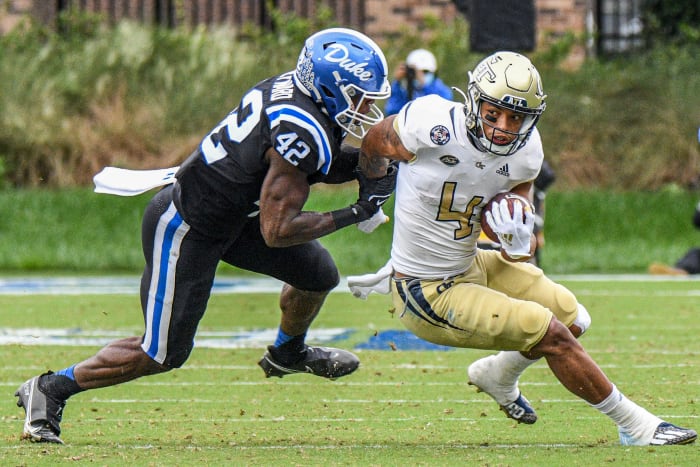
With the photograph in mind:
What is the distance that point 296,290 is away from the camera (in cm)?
577

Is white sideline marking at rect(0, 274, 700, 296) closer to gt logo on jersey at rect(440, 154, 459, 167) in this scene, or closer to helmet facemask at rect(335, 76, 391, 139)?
helmet facemask at rect(335, 76, 391, 139)

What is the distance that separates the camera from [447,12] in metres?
18.9

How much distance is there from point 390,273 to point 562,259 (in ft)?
29.8

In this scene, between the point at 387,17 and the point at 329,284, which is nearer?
the point at 329,284

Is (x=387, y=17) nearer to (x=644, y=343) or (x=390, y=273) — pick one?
(x=644, y=343)

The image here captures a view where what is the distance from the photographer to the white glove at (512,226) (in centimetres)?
487

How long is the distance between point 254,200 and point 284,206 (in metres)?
0.32

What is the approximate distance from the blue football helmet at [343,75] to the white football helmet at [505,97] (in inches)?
16.0

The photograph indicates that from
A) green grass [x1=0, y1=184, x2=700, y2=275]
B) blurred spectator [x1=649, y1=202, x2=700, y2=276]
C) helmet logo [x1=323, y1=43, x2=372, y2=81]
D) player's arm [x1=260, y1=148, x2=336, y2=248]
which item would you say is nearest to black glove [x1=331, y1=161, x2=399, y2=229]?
player's arm [x1=260, y1=148, x2=336, y2=248]

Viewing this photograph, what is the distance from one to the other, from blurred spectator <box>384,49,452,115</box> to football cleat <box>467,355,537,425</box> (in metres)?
5.82

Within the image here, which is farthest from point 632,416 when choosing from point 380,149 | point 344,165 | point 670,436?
point 344,165

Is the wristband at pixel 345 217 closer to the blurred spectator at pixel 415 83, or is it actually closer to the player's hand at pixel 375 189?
the player's hand at pixel 375 189

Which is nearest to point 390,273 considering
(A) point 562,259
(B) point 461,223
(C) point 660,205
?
(B) point 461,223

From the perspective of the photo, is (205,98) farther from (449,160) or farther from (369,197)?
(449,160)
